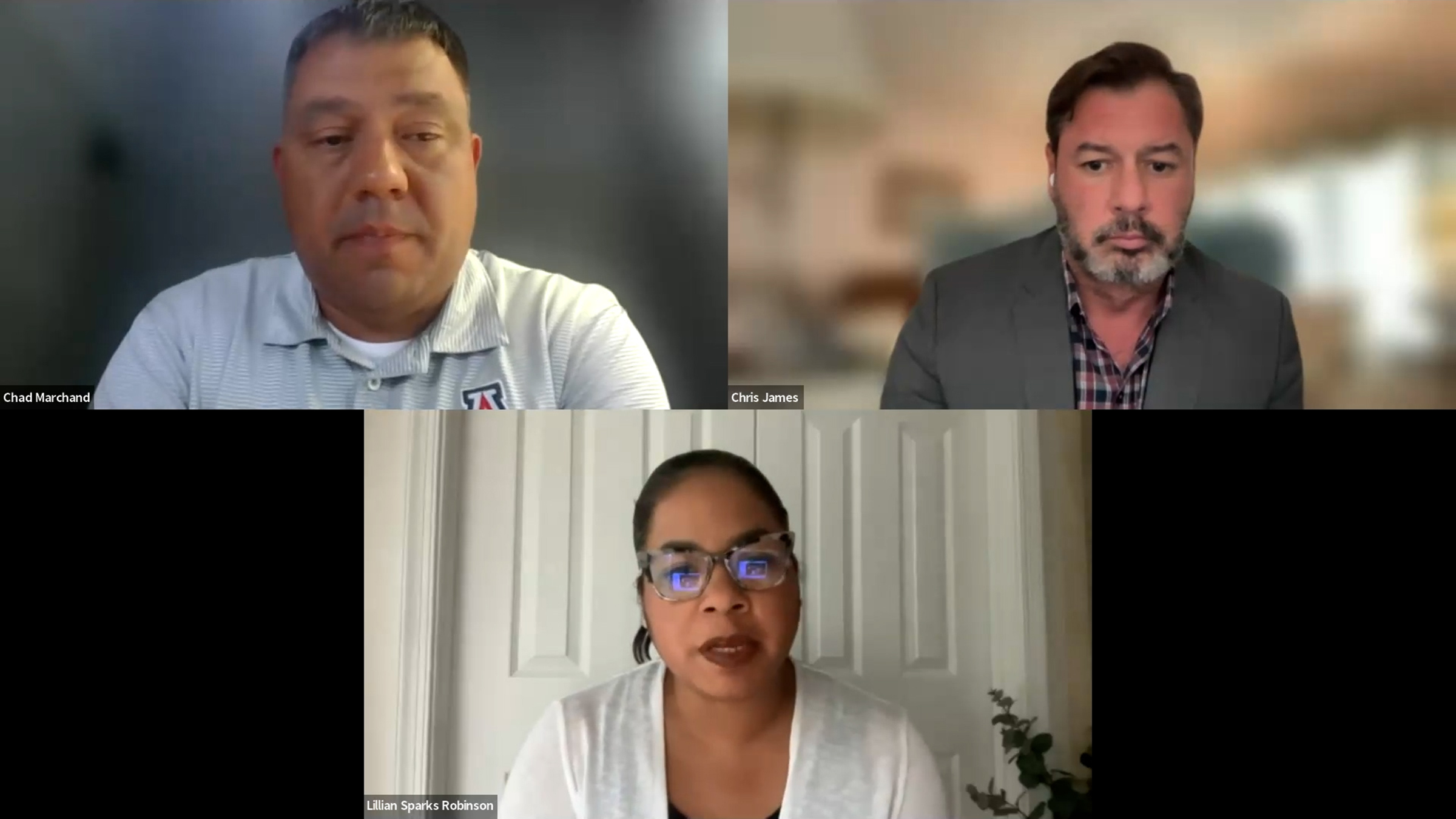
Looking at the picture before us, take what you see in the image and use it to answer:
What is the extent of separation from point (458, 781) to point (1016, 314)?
0.78m

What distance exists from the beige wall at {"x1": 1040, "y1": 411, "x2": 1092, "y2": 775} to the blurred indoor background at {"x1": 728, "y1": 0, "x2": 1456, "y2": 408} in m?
0.21

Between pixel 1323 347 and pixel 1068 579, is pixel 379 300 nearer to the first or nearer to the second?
pixel 1068 579

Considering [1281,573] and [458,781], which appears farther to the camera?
[1281,573]

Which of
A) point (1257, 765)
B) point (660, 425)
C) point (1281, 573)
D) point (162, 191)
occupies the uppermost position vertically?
point (162, 191)

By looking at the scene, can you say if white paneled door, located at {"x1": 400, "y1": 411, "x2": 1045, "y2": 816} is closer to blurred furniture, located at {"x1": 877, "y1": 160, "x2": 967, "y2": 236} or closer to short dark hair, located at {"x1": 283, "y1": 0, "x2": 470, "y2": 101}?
blurred furniture, located at {"x1": 877, "y1": 160, "x2": 967, "y2": 236}

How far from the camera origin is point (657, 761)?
3.75ft

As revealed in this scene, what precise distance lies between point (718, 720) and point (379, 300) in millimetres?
580

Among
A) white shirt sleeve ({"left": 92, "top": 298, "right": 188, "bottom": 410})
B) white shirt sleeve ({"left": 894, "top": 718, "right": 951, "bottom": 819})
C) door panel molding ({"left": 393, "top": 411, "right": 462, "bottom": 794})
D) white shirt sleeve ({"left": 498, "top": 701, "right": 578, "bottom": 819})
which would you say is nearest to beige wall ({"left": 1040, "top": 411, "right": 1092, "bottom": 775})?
white shirt sleeve ({"left": 894, "top": 718, "right": 951, "bottom": 819})

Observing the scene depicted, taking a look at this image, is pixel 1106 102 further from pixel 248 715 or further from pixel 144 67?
pixel 248 715

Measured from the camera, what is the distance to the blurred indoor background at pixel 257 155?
1212 millimetres

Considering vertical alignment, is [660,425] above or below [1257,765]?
above

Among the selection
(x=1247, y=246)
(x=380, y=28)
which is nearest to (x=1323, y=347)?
(x=1247, y=246)

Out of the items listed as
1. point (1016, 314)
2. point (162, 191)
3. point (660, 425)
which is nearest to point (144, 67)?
point (162, 191)

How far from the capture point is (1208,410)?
122cm
